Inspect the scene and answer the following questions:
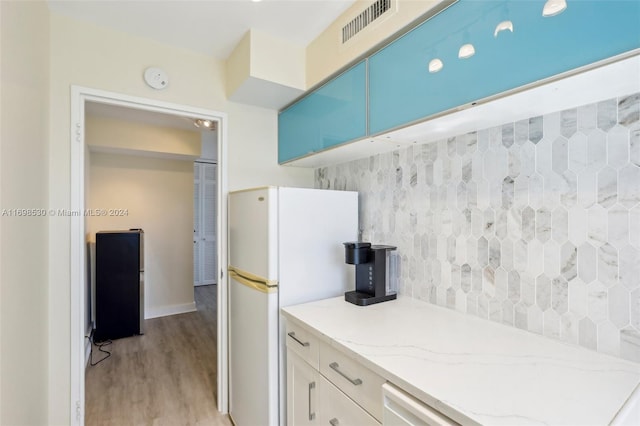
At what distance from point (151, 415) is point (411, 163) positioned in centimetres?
240

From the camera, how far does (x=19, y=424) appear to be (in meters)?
1.16

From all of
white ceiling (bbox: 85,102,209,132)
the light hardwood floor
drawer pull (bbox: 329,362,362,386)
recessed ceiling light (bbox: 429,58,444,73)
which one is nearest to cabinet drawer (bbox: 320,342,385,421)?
drawer pull (bbox: 329,362,362,386)

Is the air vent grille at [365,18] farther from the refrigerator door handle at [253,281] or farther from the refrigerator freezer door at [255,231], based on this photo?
the refrigerator door handle at [253,281]

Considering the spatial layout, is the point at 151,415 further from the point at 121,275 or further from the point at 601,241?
the point at 601,241

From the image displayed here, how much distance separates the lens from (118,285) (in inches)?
137

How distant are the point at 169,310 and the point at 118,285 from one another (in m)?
0.97

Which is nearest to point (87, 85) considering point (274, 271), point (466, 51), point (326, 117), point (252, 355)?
point (326, 117)

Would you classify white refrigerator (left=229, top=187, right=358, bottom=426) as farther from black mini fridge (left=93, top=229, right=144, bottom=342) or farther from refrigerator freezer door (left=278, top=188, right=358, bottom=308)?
black mini fridge (left=93, top=229, right=144, bottom=342)

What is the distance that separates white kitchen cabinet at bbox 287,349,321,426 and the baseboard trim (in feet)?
11.1

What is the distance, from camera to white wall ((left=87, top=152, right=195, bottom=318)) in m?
3.79

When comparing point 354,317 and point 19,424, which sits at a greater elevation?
point 354,317

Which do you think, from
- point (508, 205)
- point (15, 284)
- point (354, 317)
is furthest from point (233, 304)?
point (508, 205)

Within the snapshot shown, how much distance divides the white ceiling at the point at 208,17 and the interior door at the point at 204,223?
422 centimetres

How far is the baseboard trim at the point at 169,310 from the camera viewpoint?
13.6 ft
